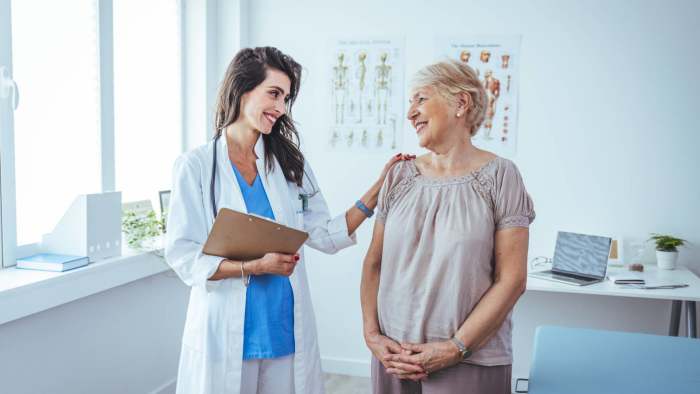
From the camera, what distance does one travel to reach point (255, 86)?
5.98ft

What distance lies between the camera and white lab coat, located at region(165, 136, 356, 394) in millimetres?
1696

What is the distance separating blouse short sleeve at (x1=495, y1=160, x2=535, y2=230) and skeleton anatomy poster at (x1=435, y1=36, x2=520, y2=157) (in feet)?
5.41

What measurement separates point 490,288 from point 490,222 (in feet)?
0.54

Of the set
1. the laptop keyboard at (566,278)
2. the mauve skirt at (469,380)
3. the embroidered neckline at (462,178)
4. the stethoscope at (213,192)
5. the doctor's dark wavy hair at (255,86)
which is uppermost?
the doctor's dark wavy hair at (255,86)

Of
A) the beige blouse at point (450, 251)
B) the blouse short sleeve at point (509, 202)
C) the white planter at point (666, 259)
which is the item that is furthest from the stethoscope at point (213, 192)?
the white planter at point (666, 259)

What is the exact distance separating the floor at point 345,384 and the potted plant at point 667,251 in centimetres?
157

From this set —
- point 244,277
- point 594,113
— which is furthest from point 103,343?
point 594,113

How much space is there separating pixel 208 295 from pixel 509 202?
0.88m

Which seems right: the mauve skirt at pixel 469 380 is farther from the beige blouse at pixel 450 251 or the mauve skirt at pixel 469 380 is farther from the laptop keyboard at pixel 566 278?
the laptop keyboard at pixel 566 278

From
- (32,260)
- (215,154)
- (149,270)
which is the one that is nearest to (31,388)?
(32,260)

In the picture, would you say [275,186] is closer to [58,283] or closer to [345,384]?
[58,283]

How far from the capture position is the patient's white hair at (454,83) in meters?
1.55

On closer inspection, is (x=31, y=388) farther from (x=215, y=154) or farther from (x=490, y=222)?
(x=490, y=222)

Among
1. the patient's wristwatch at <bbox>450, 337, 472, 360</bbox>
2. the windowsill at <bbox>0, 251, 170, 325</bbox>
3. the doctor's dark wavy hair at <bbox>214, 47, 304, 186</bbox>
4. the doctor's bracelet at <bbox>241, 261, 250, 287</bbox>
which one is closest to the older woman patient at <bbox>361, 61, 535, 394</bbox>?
the patient's wristwatch at <bbox>450, 337, 472, 360</bbox>
